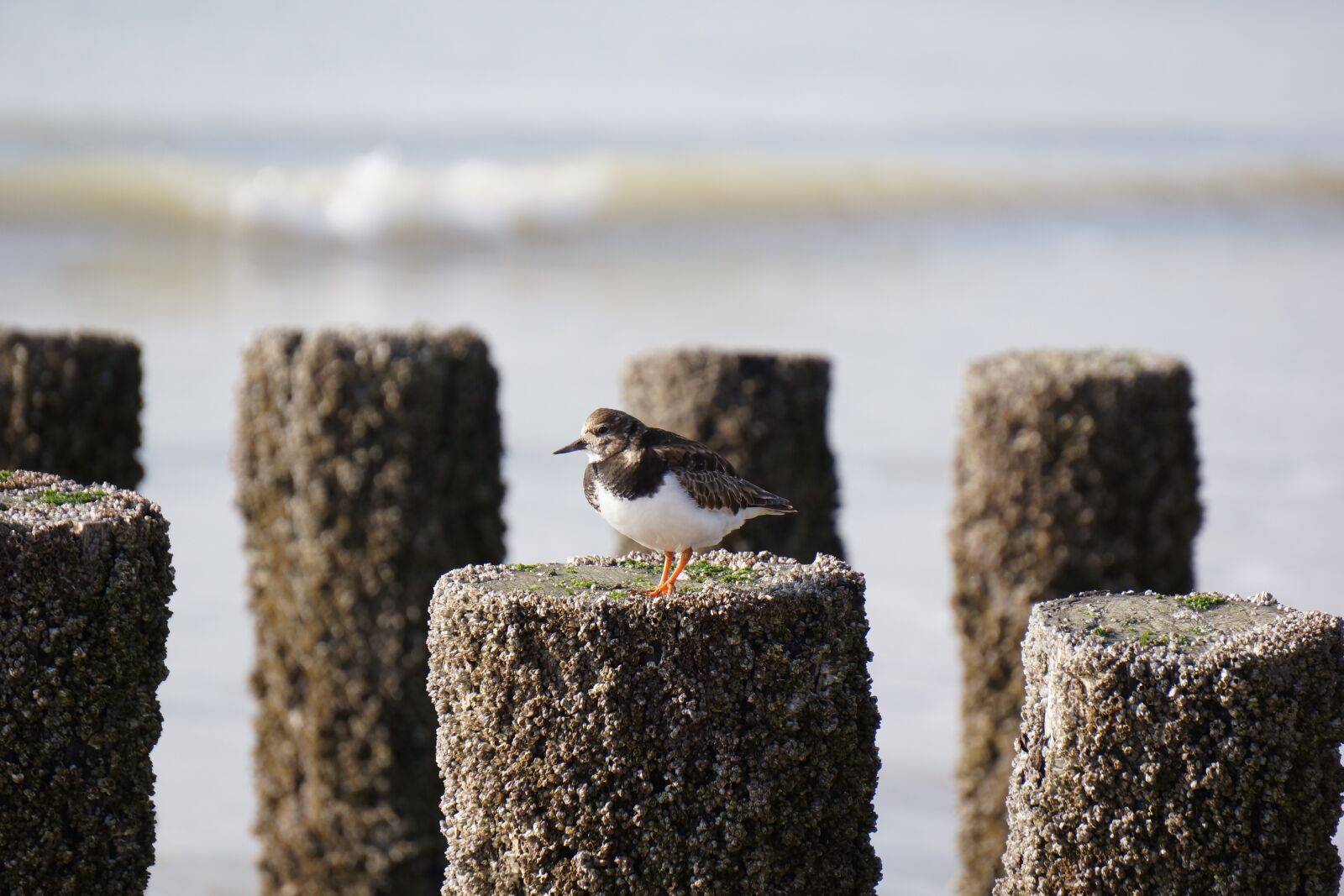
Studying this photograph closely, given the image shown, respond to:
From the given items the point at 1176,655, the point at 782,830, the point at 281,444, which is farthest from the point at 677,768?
the point at 281,444

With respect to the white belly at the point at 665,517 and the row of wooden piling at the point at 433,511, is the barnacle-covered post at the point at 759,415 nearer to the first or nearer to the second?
the row of wooden piling at the point at 433,511

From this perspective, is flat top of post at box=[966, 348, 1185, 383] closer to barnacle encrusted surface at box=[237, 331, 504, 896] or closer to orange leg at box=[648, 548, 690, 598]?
barnacle encrusted surface at box=[237, 331, 504, 896]

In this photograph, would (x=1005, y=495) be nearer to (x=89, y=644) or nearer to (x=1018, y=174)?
(x=89, y=644)

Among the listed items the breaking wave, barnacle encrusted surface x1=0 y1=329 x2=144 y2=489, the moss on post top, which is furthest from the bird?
the breaking wave

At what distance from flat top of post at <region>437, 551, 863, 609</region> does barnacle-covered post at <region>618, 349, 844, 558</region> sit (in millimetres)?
3673

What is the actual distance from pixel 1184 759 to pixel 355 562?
16.2 feet

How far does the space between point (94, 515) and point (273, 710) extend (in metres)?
4.07

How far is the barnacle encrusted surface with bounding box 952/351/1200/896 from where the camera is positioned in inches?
305

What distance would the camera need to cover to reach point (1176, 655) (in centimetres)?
394

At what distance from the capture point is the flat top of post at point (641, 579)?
4.05 m

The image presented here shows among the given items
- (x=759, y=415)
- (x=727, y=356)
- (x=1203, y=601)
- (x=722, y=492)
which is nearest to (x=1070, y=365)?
(x=759, y=415)

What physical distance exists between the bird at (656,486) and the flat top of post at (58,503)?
136 centimetres

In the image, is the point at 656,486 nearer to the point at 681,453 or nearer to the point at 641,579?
the point at 681,453

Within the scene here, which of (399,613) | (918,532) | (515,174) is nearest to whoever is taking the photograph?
(399,613)
